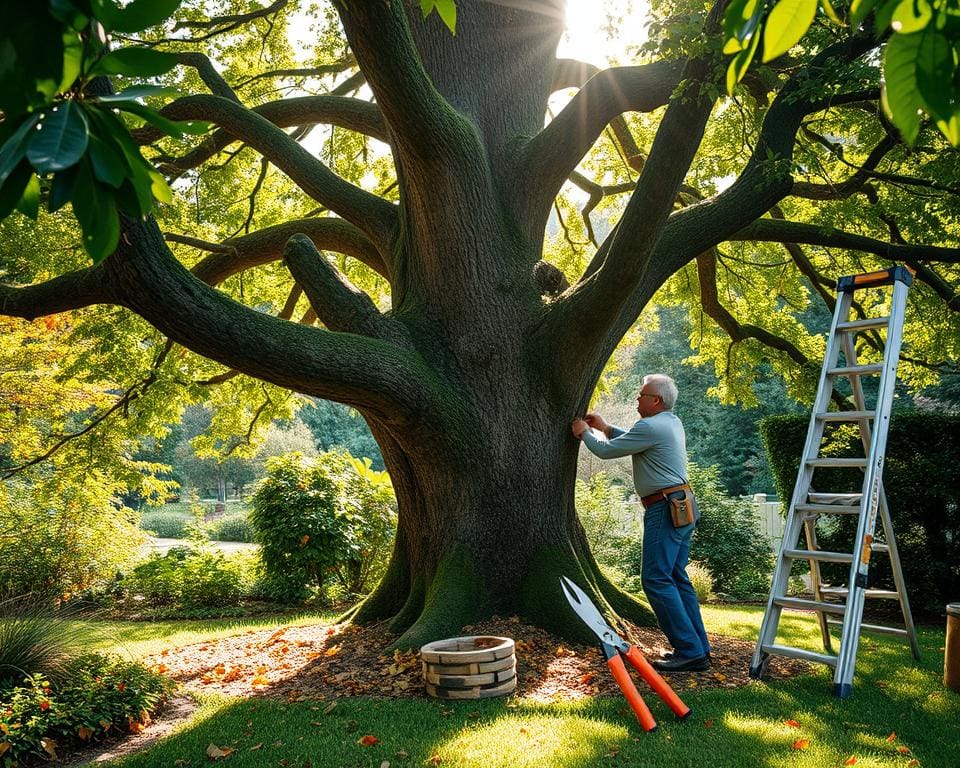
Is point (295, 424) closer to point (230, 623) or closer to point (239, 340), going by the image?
point (230, 623)

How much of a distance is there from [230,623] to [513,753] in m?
6.50

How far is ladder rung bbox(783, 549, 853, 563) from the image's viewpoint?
5.26 meters

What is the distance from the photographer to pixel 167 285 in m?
4.68

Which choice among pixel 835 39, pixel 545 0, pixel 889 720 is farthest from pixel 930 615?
pixel 545 0

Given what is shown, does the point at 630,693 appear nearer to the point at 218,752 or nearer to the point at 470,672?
the point at 470,672

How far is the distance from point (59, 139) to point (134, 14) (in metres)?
0.22

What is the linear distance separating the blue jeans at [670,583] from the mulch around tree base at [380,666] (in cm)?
25

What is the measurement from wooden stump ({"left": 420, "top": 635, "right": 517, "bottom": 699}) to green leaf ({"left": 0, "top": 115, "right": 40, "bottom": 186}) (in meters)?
4.39

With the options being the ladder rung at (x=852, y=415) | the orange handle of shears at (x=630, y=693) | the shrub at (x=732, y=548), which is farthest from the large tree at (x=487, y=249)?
the shrub at (x=732, y=548)

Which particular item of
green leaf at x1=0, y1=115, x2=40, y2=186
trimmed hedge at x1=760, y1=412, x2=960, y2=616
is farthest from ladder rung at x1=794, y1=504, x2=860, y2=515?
green leaf at x1=0, y1=115, x2=40, y2=186

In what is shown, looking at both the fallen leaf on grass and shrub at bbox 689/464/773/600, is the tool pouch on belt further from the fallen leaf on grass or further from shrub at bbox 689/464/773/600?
shrub at bbox 689/464/773/600

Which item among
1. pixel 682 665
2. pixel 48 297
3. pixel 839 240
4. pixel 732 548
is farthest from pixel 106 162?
pixel 732 548

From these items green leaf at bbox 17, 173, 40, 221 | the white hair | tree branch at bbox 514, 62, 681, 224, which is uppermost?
tree branch at bbox 514, 62, 681, 224

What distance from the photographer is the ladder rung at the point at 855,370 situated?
5.76m
